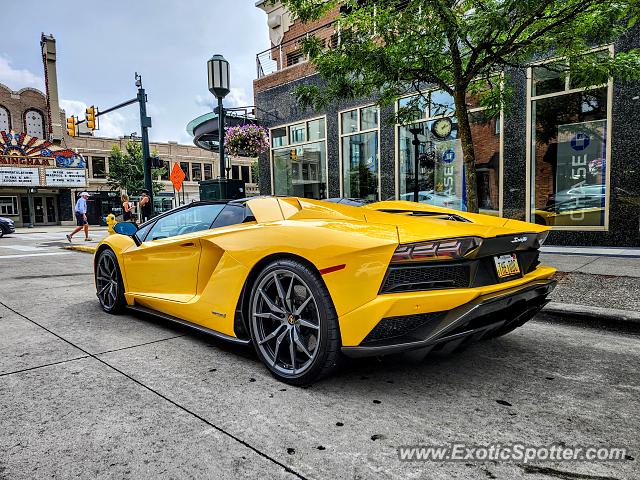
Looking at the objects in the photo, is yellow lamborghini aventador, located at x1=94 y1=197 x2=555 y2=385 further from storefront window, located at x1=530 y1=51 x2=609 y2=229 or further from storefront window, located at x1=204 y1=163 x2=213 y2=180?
→ storefront window, located at x1=204 y1=163 x2=213 y2=180

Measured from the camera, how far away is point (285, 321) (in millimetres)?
2674

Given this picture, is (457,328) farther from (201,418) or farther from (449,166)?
(449,166)

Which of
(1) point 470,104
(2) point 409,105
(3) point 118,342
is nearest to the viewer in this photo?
(3) point 118,342

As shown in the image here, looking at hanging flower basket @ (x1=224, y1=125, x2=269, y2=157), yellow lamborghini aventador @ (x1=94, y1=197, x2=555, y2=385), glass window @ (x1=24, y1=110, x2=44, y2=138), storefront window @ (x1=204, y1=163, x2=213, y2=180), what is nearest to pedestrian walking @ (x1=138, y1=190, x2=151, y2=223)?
hanging flower basket @ (x1=224, y1=125, x2=269, y2=157)

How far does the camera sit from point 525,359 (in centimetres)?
309

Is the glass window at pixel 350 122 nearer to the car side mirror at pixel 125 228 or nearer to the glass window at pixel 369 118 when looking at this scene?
the glass window at pixel 369 118

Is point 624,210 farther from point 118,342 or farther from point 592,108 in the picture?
point 118,342

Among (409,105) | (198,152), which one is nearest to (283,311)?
(409,105)

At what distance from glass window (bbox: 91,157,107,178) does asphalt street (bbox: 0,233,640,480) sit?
138ft

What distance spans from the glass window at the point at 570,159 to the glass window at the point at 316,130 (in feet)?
21.6

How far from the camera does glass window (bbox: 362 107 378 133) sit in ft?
40.9

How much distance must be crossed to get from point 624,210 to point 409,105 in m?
5.03

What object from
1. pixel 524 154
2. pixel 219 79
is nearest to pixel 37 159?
pixel 219 79

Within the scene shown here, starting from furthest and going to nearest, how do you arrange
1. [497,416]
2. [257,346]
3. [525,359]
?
[525,359] → [257,346] → [497,416]
